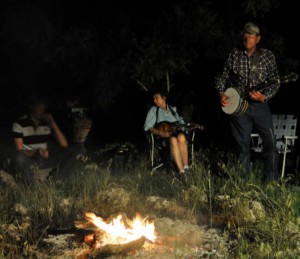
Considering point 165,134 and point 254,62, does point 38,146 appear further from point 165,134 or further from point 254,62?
point 254,62

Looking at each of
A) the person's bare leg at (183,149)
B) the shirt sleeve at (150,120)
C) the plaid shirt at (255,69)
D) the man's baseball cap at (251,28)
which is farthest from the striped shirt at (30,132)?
the man's baseball cap at (251,28)

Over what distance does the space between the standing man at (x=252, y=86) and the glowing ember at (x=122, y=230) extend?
2.06 meters

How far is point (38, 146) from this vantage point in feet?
21.4

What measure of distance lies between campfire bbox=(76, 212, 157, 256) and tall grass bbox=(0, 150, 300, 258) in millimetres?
446

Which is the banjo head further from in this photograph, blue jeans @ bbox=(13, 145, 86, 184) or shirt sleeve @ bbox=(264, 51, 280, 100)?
blue jeans @ bbox=(13, 145, 86, 184)

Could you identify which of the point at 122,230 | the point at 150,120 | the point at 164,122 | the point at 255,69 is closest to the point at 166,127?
the point at 164,122

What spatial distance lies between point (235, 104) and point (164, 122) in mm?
1385

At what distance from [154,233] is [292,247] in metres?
1.13

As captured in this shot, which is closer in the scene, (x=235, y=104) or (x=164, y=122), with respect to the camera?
(x=235, y=104)

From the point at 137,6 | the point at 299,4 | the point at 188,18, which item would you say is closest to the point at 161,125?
the point at 188,18

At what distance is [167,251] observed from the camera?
4.17 metres

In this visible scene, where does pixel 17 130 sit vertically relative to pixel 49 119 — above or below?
below

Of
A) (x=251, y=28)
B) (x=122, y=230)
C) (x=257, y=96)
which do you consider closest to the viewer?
(x=122, y=230)

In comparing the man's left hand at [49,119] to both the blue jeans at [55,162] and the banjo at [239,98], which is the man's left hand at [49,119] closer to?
the blue jeans at [55,162]
